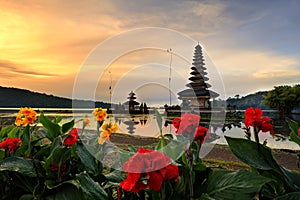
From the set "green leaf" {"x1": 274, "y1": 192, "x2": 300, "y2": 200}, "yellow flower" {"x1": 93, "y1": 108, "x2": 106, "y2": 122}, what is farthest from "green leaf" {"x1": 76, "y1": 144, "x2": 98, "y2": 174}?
"green leaf" {"x1": 274, "y1": 192, "x2": 300, "y2": 200}

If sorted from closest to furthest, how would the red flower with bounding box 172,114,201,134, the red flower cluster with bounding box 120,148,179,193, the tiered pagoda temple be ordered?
the red flower cluster with bounding box 120,148,179,193, the red flower with bounding box 172,114,201,134, the tiered pagoda temple

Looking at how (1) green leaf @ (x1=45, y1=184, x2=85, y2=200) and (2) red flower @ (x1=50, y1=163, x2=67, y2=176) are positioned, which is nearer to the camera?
(1) green leaf @ (x1=45, y1=184, x2=85, y2=200)

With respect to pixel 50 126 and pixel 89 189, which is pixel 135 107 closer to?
pixel 50 126

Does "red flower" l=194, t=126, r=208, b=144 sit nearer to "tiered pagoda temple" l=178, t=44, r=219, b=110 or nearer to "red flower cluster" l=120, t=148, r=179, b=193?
"red flower cluster" l=120, t=148, r=179, b=193

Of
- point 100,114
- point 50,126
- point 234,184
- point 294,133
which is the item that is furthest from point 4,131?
point 294,133

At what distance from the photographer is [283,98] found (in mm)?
15453

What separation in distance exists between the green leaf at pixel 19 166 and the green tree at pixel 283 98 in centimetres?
1528

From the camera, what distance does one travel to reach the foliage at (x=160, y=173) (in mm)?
693

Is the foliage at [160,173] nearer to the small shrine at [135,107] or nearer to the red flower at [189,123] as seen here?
the red flower at [189,123]

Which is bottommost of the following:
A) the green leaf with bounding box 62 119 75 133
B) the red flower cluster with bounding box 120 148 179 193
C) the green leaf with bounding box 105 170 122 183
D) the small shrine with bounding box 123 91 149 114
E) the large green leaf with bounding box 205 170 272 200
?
the green leaf with bounding box 105 170 122 183

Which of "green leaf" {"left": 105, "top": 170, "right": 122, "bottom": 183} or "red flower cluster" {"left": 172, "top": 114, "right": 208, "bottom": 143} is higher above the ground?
"red flower cluster" {"left": 172, "top": 114, "right": 208, "bottom": 143}

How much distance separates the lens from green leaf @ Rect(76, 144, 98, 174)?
125cm

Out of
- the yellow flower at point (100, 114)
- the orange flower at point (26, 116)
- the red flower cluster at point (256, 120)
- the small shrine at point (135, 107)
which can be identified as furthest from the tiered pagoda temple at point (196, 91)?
the orange flower at point (26, 116)

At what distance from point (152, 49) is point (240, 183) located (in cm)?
79
